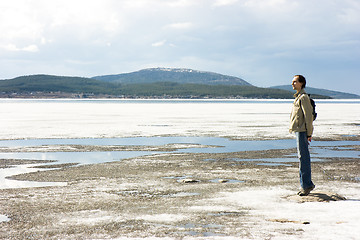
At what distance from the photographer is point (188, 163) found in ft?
47.0

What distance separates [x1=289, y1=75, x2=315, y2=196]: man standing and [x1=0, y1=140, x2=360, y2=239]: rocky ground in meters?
0.32

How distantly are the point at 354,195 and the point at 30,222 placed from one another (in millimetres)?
6633

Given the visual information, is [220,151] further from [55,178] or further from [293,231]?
[293,231]

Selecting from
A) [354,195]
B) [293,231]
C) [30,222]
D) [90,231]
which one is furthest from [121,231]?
[354,195]

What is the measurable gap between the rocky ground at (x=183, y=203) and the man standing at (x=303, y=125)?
1.04 feet

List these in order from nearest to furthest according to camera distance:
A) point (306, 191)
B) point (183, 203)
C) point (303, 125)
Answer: point (183, 203), point (303, 125), point (306, 191)

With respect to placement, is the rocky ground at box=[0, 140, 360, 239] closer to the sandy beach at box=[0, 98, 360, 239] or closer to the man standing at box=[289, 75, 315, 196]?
the sandy beach at box=[0, 98, 360, 239]

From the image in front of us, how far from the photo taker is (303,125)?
880cm

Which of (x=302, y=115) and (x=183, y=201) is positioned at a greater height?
(x=302, y=115)

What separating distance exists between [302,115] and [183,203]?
121 inches

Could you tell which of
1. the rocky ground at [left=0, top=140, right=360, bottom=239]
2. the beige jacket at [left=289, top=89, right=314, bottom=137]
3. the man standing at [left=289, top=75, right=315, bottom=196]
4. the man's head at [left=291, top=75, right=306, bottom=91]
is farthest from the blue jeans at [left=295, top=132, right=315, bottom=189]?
the man's head at [left=291, top=75, right=306, bottom=91]

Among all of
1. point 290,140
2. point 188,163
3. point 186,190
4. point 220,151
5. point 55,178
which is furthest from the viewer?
point 290,140

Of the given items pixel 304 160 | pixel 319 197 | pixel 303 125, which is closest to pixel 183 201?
pixel 304 160

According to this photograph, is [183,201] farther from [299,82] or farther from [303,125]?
[299,82]
